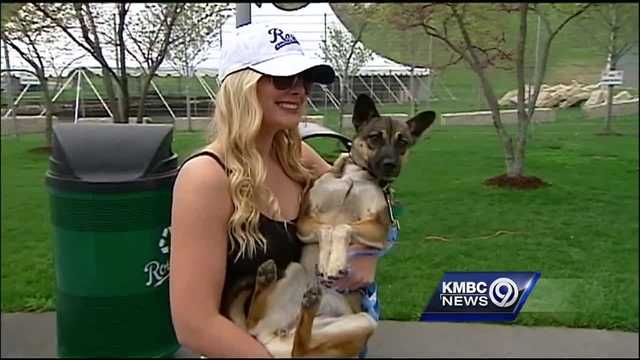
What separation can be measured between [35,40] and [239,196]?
8493mm

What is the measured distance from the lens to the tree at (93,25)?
8.05m

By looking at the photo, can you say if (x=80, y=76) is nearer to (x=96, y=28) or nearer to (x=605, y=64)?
(x=96, y=28)

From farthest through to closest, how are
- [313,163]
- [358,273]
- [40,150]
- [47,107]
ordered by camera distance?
[47,107], [40,150], [313,163], [358,273]

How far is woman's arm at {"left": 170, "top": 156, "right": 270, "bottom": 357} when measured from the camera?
4.89ft

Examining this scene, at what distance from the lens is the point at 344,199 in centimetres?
188

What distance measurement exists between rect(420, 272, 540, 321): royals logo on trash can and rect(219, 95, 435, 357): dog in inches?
94.8

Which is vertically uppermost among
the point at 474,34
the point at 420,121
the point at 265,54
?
the point at 474,34

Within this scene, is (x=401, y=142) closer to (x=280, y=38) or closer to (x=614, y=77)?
(x=280, y=38)

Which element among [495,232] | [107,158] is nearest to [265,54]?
[107,158]

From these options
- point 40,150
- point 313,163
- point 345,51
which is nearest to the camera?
point 313,163

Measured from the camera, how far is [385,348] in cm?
375

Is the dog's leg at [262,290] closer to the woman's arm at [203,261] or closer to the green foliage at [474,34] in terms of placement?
the woman's arm at [203,261]

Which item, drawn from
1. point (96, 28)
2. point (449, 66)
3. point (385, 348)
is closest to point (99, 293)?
point (385, 348)

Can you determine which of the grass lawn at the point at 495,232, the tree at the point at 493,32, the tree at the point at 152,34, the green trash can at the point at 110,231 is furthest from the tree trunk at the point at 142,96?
the green trash can at the point at 110,231
